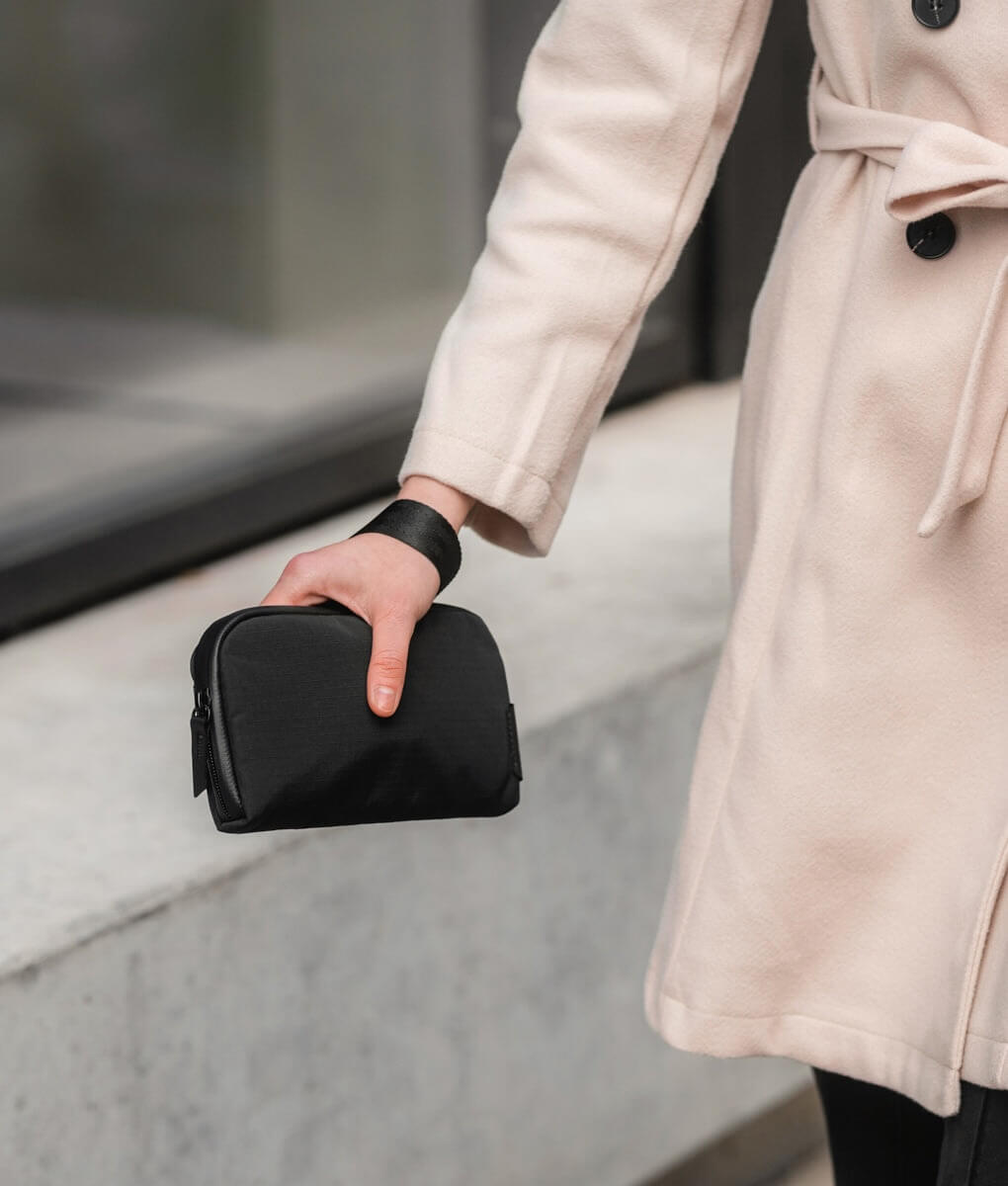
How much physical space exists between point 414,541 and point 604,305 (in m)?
0.21

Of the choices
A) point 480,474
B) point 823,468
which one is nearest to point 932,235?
point 823,468

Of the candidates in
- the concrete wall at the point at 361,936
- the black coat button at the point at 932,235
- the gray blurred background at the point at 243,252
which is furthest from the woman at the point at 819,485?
→ the gray blurred background at the point at 243,252

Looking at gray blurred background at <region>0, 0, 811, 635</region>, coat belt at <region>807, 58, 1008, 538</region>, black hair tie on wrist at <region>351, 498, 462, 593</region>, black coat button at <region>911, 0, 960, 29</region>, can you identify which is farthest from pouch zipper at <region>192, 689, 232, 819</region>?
gray blurred background at <region>0, 0, 811, 635</region>

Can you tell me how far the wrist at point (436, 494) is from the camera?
1.21 m

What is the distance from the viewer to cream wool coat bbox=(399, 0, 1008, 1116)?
1.08 m

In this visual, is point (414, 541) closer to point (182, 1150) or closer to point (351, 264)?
point (182, 1150)

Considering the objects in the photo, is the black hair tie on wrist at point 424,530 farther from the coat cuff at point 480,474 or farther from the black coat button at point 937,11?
the black coat button at point 937,11

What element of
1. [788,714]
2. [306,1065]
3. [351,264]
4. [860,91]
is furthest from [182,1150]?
[351,264]

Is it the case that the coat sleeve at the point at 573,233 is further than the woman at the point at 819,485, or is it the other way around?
the coat sleeve at the point at 573,233

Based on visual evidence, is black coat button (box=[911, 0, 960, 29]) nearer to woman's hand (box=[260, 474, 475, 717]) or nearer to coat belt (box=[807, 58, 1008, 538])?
coat belt (box=[807, 58, 1008, 538])

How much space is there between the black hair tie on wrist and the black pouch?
4 cm

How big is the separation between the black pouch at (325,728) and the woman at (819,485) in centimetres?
2

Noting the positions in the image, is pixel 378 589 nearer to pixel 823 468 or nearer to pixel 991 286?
pixel 823 468

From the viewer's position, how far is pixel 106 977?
156 cm
